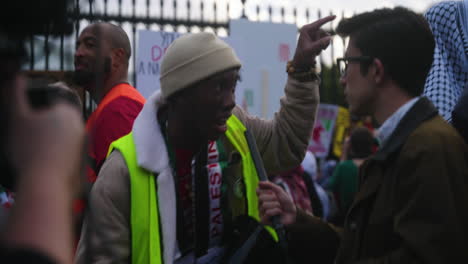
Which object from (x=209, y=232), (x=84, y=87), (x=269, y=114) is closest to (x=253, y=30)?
(x=269, y=114)

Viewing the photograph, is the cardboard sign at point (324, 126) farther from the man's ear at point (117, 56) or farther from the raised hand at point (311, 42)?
the raised hand at point (311, 42)

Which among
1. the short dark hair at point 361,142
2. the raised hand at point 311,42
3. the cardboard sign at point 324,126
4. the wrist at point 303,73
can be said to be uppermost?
the raised hand at point 311,42

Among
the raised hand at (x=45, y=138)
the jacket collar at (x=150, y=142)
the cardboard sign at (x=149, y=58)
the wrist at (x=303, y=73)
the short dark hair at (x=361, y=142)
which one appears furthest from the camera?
the short dark hair at (x=361, y=142)

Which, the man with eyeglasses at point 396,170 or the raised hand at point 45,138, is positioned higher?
the raised hand at point 45,138

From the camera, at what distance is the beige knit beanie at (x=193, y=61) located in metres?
2.22

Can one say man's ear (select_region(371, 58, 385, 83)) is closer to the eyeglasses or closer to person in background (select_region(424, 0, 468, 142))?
the eyeglasses

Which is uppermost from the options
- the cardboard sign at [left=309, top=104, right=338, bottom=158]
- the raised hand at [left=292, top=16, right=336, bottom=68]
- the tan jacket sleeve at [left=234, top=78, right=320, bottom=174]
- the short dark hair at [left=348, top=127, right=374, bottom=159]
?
the raised hand at [left=292, top=16, right=336, bottom=68]

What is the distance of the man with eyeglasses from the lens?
4.90 feet

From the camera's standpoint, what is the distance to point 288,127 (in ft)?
7.89

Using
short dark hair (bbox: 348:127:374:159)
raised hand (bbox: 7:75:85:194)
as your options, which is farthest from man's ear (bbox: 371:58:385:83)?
short dark hair (bbox: 348:127:374:159)

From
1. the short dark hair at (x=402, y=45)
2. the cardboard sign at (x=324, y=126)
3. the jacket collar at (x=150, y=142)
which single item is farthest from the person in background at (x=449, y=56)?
the cardboard sign at (x=324, y=126)

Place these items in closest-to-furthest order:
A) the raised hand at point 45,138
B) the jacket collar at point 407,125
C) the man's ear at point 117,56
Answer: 1. the raised hand at point 45,138
2. the jacket collar at point 407,125
3. the man's ear at point 117,56

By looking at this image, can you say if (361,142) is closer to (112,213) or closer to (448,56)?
(448,56)

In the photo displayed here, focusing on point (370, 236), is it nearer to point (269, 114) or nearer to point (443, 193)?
point (443, 193)
